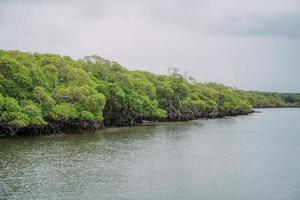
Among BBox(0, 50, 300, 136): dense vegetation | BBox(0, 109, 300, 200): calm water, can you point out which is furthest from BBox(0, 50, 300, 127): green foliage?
BBox(0, 109, 300, 200): calm water

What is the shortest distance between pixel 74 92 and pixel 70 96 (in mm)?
720

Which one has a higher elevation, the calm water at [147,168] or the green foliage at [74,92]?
the green foliage at [74,92]

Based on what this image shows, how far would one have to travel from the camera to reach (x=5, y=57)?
49438mm

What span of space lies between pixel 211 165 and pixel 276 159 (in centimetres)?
659

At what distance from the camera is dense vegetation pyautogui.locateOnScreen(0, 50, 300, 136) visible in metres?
49.1

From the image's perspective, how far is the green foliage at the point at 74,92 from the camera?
162ft

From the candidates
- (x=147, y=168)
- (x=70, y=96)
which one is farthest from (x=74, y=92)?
(x=147, y=168)

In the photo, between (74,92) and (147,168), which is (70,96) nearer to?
(74,92)

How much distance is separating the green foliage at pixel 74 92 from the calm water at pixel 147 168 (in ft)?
10.8

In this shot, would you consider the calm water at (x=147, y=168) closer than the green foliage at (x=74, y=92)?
Yes

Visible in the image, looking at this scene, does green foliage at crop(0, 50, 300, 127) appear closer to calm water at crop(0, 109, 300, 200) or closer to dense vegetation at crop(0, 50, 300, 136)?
dense vegetation at crop(0, 50, 300, 136)

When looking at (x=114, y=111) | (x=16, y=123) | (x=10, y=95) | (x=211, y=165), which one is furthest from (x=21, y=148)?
(x=114, y=111)

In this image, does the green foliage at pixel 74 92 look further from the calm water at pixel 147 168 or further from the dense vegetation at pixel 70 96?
the calm water at pixel 147 168

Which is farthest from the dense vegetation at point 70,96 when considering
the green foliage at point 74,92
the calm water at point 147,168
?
the calm water at point 147,168
